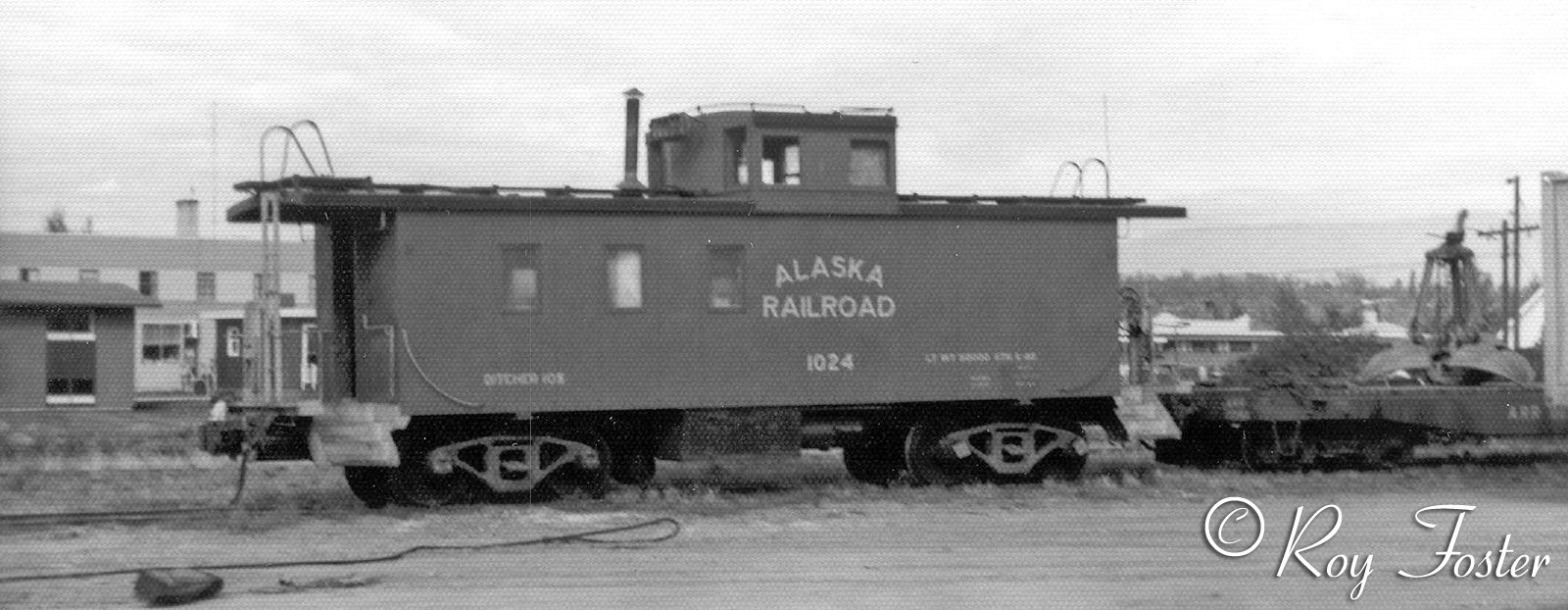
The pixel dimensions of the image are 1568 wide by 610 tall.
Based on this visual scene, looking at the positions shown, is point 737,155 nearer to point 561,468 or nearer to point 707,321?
point 707,321

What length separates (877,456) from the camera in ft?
58.6

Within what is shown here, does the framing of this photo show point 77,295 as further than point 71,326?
No

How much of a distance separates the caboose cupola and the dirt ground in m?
2.72

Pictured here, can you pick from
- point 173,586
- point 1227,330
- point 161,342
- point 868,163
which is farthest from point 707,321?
point 161,342

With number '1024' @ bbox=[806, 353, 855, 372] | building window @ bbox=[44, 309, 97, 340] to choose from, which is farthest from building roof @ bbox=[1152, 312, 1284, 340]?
building window @ bbox=[44, 309, 97, 340]

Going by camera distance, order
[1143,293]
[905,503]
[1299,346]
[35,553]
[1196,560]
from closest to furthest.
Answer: [1196,560]
[35,553]
[905,503]
[1143,293]
[1299,346]

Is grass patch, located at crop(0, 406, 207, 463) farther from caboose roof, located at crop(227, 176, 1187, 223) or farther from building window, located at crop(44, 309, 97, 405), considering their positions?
caboose roof, located at crop(227, 176, 1187, 223)

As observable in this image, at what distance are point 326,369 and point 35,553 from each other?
4.68 meters

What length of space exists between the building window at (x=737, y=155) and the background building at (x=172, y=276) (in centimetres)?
3833

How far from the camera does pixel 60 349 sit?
39.0 meters

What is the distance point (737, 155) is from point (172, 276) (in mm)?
47634

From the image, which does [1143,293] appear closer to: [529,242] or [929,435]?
[929,435]

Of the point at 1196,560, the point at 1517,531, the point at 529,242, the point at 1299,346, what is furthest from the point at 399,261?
the point at 1299,346

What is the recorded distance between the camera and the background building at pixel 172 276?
53.6 metres
